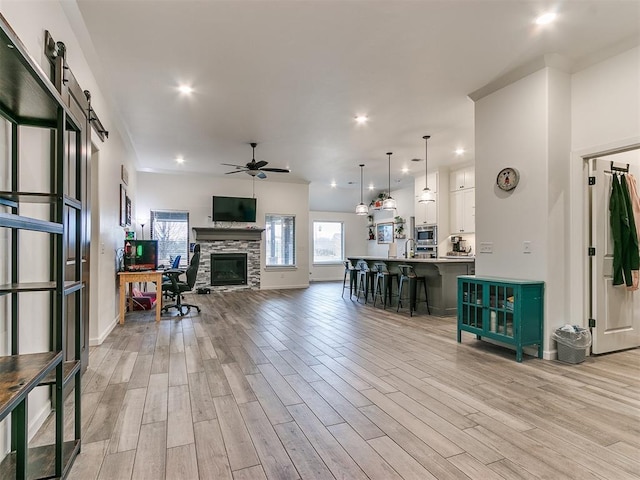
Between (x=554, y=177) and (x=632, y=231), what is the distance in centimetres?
102

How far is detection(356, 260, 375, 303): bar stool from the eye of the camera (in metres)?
7.13

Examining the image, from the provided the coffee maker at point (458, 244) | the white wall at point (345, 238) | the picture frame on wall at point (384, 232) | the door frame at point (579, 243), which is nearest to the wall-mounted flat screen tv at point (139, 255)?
the door frame at point (579, 243)

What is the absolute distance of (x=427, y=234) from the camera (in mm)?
8547

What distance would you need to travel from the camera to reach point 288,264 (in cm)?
970

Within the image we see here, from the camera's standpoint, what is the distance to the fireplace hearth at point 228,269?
8.78m

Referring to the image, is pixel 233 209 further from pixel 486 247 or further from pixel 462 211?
pixel 486 247

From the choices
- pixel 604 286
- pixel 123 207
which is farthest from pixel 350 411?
pixel 123 207

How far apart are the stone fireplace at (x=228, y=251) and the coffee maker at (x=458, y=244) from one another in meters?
4.65

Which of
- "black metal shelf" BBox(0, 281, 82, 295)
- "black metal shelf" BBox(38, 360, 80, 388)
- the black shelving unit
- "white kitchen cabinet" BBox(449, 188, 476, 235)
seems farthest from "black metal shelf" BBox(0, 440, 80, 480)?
"white kitchen cabinet" BBox(449, 188, 476, 235)

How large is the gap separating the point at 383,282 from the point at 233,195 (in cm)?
450

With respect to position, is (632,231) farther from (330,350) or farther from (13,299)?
(13,299)

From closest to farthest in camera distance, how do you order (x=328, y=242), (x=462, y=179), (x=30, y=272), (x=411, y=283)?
(x=30, y=272) → (x=411, y=283) → (x=462, y=179) → (x=328, y=242)

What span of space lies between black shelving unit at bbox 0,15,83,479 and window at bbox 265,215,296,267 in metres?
7.36

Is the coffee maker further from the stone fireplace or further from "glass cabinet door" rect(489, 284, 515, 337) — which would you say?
the stone fireplace
